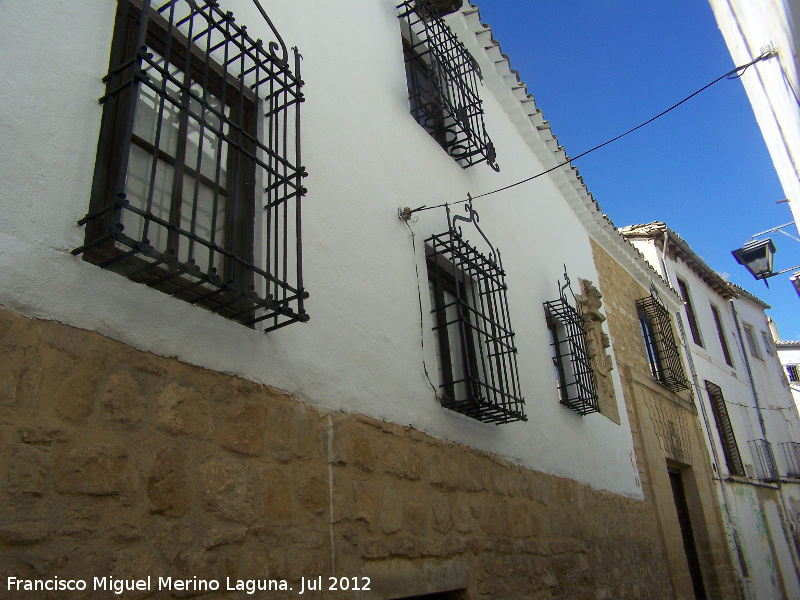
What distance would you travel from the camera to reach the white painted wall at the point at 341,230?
2035 millimetres

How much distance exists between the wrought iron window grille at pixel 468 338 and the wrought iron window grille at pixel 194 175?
134 centimetres

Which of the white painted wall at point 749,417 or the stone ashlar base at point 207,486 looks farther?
the white painted wall at point 749,417

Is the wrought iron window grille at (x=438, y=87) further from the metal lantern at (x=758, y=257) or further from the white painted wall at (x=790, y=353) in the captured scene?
the white painted wall at (x=790, y=353)

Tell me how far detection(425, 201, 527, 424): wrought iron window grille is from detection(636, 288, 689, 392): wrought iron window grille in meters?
4.92

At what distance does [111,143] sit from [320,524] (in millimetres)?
1603

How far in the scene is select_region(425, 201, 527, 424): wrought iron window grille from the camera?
12.7 ft

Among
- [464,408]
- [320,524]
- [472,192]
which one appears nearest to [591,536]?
[464,408]

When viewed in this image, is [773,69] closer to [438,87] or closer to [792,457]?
[438,87]

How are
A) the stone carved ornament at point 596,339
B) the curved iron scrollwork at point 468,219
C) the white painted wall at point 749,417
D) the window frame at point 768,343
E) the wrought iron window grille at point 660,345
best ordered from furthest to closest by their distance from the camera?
the window frame at point 768,343, the white painted wall at point 749,417, the wrought iron window grille at point 660,345, the stone carved ornament at point 596,339, the curved iron scrollwork at point 468,219

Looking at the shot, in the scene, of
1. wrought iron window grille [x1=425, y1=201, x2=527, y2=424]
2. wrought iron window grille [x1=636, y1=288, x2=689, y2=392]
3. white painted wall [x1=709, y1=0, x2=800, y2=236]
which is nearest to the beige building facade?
wrought iron window grille [x1=636, y1=288, x2=689, y2=392]

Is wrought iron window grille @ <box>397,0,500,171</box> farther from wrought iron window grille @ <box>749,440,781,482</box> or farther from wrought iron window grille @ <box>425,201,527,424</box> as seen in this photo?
wrought iron window grille @ <box>749,440,781,482</box>

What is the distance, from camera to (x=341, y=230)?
3.36 m

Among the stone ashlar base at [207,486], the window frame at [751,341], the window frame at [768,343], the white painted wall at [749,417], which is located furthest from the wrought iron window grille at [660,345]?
the window frame at [768,343]

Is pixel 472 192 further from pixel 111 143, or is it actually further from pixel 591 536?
pixel 111 143
